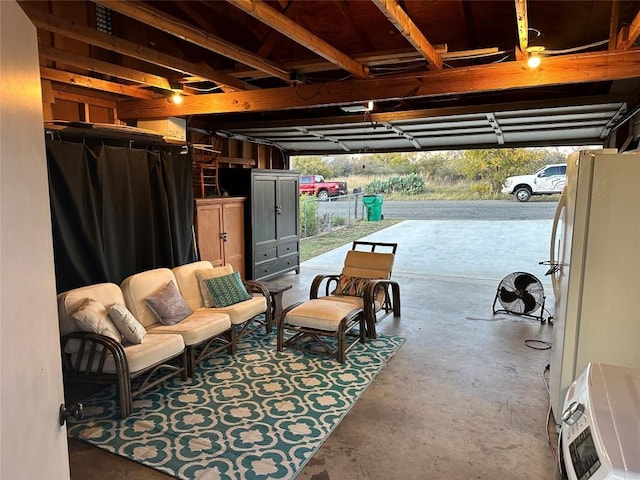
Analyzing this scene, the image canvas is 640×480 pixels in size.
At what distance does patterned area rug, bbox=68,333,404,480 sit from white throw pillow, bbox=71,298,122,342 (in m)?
0.57

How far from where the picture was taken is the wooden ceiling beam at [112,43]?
2.50 metres

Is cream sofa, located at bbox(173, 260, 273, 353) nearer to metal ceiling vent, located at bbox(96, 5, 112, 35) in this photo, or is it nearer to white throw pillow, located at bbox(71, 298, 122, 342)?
white throw pillow, located at bbox(71, 298, 122, 342)

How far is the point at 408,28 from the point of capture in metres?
2.62

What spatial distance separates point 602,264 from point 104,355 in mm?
3235

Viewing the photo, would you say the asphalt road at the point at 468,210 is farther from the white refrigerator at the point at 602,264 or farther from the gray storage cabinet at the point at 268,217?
the white refrigerator at the point at 602,264

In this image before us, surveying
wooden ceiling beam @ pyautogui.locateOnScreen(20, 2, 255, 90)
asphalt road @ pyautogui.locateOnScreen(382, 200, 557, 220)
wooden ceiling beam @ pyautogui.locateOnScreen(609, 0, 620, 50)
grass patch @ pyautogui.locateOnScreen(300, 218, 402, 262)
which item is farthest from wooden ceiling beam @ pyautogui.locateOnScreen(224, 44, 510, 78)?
asphalt road @ pyautogui.locateOnScreen(382, 200, 557, 220)

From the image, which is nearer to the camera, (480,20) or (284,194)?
(480,20)

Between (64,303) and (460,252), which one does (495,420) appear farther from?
(460,252)

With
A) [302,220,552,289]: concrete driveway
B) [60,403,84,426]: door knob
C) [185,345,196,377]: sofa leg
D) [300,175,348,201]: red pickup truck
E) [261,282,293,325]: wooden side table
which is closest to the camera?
[60,403,84,426]: door knob

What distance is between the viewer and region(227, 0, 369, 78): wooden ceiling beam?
7.35 ft

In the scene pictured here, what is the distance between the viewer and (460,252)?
9.70 metres

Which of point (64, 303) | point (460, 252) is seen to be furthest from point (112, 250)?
point (460, 252)

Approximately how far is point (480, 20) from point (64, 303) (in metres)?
3.89


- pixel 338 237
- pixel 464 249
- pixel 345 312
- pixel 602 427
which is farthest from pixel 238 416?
pixel 338 237
